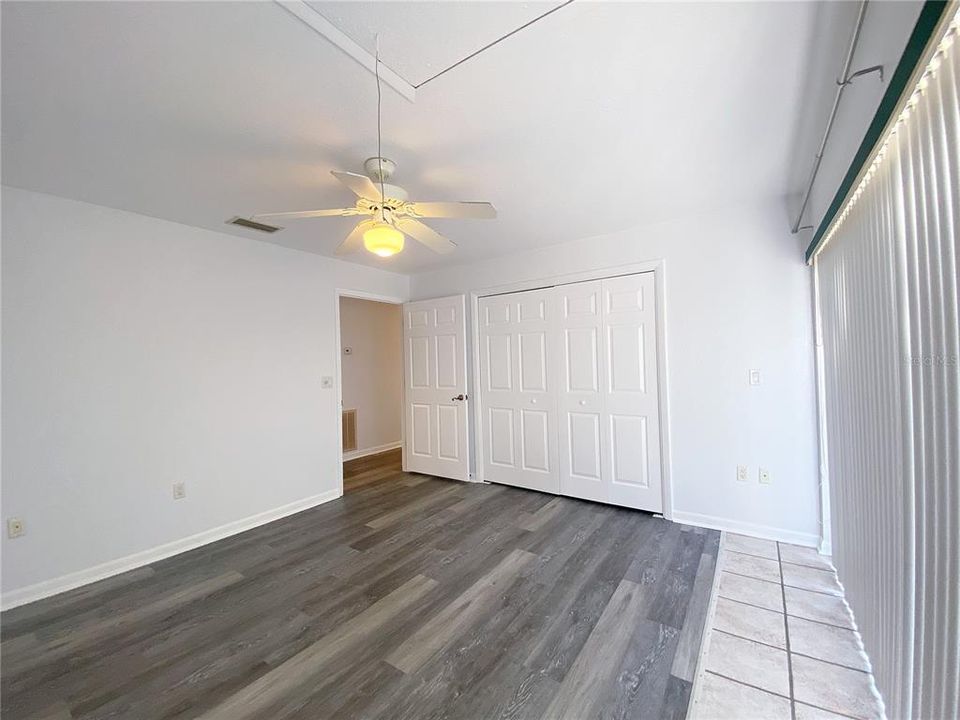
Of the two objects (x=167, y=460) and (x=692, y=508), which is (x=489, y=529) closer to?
Result: (x=692, y=508)

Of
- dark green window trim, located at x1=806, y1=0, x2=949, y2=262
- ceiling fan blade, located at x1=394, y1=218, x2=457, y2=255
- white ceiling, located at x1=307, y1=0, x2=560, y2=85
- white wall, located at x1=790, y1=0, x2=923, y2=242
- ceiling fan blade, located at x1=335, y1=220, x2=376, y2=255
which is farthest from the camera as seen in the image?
ceiling fan blade, located at x1=394, y1=218, x2=457, y2=255

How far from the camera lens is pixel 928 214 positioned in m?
0.99

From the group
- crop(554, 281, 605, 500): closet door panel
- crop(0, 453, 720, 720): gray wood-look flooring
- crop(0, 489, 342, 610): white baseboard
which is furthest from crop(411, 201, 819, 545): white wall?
crop(0, 489, 342, 610): white baseboard

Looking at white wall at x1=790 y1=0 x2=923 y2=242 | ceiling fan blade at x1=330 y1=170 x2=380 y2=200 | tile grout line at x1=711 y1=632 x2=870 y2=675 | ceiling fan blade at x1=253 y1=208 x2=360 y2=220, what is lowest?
tile grout line at x1=711 y1=632 x2=870 y2=675

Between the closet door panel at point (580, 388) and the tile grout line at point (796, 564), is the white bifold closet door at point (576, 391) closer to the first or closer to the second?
the closet door panel at point (580, 388)

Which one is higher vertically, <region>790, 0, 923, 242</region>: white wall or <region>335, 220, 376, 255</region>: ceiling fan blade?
<region>790, 0, 923, 242</region>: white wall

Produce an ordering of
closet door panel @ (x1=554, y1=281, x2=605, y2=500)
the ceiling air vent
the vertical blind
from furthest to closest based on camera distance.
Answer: closet door panel @ (x1=554, y1=281, x2=605, y2=500), the ceiling air vent, the vertical blind

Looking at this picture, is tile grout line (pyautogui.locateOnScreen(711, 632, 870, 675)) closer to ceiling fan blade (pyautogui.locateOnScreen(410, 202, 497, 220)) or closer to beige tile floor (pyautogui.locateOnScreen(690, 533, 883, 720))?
beige tile floor (pyautogui.locateOnScreen(690, 533, 883, 720))

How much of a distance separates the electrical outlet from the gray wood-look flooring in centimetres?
44

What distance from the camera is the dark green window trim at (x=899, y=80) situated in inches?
31.5

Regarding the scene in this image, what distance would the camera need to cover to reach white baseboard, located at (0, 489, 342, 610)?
219 centimetres

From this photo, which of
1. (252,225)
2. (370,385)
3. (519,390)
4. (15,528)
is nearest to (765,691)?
(519,390)

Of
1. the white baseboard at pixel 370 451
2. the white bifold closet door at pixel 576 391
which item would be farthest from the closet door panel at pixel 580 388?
the white baseboard at pixel 370 451

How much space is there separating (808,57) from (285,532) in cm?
423
